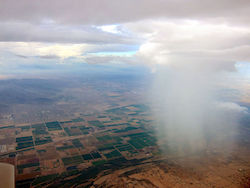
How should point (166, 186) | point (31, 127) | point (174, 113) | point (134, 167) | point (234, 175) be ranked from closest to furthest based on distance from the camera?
point (166, 186) → point (234, 175) → point (134, 167) → point (31, 127) → point (174, 113)

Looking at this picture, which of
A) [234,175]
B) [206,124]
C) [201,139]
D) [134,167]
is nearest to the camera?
[234,175]

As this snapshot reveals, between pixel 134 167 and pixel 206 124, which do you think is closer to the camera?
pixel 134 167

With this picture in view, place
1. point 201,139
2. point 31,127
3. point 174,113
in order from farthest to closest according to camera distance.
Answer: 1. point 174,113
2. point 31,127
3. point 201,139

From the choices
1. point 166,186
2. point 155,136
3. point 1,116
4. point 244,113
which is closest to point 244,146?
point 155,136

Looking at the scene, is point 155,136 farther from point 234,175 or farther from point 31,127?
point 31,127

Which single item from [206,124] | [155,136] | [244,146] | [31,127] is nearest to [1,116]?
[31,127]

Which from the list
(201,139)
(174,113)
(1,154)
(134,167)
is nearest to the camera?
(134,167)

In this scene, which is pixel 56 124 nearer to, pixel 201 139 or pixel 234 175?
pixel 201 139

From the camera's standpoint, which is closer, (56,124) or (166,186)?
(166,186)

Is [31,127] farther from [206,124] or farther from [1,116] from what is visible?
[206,124]
